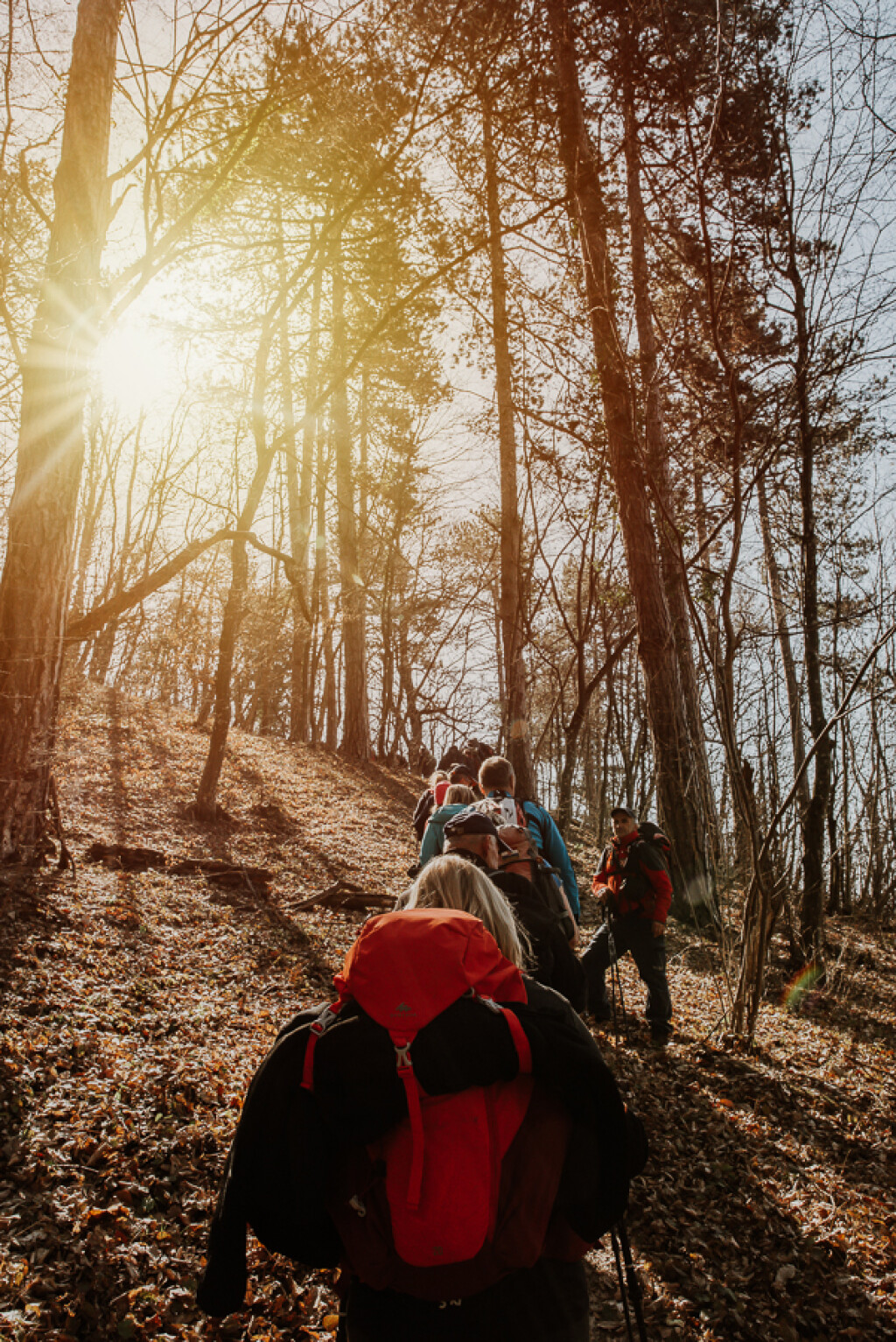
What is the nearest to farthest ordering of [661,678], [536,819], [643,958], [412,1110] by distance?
[412,1110] < [536,819] < [643,958] < [661,678]

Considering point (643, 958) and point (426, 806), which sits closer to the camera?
point (643, 958)

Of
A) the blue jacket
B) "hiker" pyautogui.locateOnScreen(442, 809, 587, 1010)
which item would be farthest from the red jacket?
"hiker" pyautogui.locateOnScreen(442, 809, 587, 1010)

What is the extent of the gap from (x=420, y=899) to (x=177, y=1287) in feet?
6.64

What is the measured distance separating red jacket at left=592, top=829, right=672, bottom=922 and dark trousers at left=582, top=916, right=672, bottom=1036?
0.10 metres

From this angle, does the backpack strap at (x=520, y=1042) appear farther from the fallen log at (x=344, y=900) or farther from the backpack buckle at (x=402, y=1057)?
the fallen log at (x=344, y=900)

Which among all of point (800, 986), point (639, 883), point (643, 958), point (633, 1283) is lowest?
point (800, 986)

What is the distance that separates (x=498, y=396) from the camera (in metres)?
12.1

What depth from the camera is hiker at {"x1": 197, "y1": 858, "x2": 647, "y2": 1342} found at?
1.43 meters

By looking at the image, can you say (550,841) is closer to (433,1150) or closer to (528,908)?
(528,908)

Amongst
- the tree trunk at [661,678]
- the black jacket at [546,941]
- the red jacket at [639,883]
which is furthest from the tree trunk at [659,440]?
the black jacket at [546,941]

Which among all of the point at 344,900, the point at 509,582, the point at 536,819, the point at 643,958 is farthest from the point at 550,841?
the point at 509,582

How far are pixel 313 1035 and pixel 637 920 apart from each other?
4.53m

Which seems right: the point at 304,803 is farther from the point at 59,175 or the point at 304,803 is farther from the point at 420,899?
the point at 420,899

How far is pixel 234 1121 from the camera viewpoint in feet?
11.6
